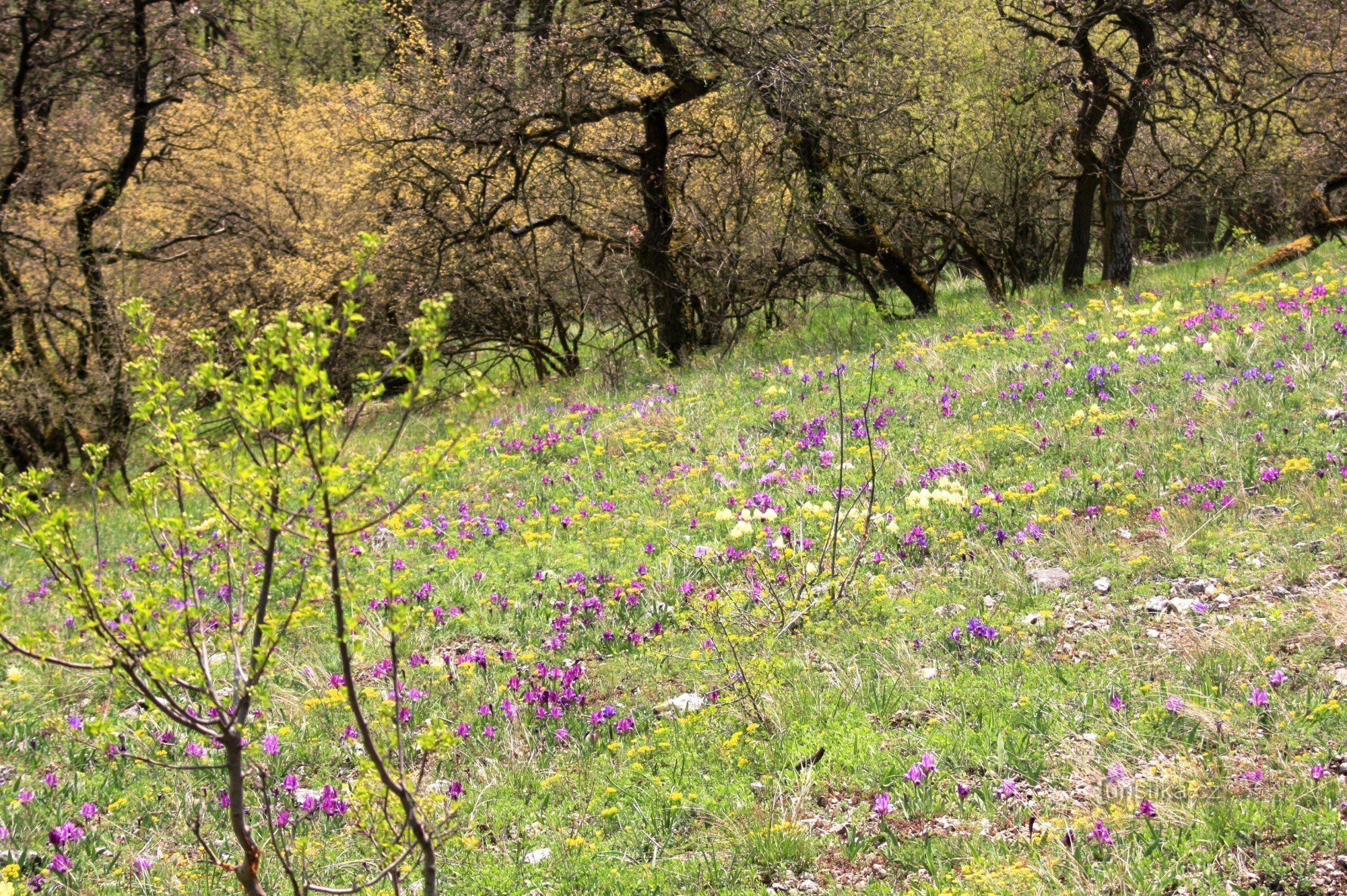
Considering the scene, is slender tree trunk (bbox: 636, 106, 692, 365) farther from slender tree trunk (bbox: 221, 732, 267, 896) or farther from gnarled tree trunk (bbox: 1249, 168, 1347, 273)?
slender tree trunk (bbox: 221, 732, 267, 896)

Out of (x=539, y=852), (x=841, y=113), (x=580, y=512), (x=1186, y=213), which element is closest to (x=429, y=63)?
(x=841, y=113)

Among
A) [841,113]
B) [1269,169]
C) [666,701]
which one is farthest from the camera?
[1269,169]

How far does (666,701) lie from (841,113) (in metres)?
9.03

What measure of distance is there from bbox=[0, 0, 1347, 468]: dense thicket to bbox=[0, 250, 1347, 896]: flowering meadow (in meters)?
5.36

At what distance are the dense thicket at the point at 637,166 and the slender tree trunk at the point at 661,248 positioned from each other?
0.04m

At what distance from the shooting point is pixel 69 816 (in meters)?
4.43

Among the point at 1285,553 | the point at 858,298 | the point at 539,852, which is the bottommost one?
the point at 539,852

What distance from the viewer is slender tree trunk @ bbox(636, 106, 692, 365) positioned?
13664 mm

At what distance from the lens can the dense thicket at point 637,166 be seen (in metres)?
12.6

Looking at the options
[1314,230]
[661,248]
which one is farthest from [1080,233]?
[661,248]

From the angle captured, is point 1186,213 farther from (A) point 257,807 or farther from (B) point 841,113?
(A) point 257,807

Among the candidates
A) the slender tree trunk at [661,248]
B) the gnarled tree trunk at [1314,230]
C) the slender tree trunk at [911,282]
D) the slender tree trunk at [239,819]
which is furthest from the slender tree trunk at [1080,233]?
the slender tree trunk at [239,819]

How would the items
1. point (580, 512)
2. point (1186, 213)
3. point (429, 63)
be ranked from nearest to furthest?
1. point (580, 512)
2. point (429, 63)
3. point (1186, 213)

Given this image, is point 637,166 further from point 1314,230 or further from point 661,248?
point 1314,230
